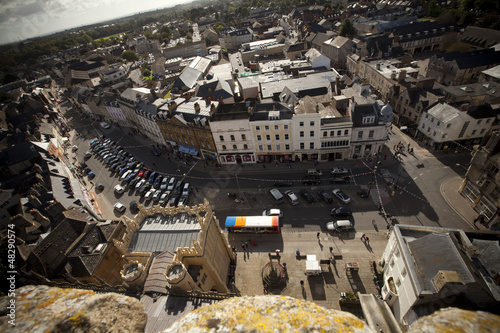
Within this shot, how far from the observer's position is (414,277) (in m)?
20.8

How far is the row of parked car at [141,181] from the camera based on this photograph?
155ft

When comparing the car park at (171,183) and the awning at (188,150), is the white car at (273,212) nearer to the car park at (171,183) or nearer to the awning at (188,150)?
the car park at (171,183)

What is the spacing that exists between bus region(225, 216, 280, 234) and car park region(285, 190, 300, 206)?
5779 millimetres

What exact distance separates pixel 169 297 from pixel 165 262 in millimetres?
3988

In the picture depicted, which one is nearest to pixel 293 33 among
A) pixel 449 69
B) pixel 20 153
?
pixel 449 69

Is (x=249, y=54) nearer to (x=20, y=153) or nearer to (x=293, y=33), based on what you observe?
(x=293, y=33)

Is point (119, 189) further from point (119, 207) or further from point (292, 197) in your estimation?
point (292, 197)

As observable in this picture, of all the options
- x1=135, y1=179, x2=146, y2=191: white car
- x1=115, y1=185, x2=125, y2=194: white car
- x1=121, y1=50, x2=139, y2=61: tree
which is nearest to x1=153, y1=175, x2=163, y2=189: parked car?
x1=135, y1=179, x2=146, y2=191: white car

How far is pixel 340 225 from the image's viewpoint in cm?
3556

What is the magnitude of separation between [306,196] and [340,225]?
8083 millimetres

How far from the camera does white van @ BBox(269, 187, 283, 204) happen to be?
42031mm

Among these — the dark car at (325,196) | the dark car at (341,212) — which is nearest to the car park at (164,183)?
the dark car at (325,196)

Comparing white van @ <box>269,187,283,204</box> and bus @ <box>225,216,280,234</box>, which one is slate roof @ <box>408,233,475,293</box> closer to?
bus @ <box>225,216,280,234</box>

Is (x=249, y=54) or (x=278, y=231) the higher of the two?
(x=249, y=54)
